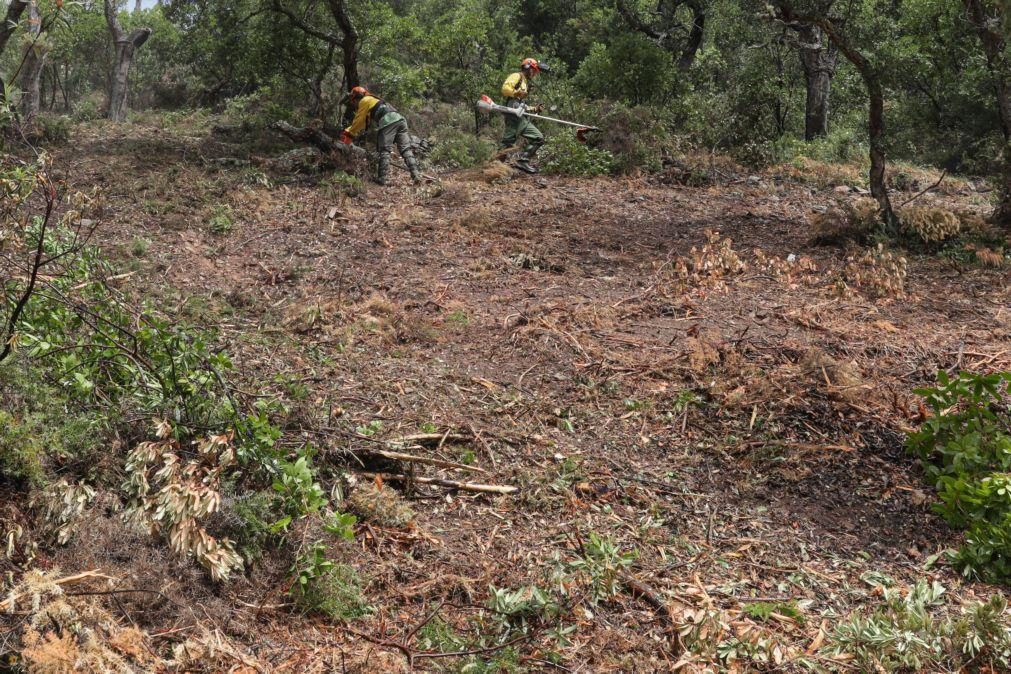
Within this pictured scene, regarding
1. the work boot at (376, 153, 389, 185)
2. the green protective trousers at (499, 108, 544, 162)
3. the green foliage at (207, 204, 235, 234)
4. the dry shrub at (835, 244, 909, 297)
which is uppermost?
the green protective trousers at (499, 108, 544, 162)

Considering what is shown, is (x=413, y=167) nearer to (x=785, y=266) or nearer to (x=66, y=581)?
(x=785, y=266)

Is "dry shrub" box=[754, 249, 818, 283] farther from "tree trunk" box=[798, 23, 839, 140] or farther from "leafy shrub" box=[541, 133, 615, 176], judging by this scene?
"tree trunk" box=[798, 23, 839, 140]

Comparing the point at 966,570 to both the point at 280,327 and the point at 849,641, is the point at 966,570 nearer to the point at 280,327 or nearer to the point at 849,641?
the point at 849,641

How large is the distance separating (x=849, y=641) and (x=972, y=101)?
12.6 m

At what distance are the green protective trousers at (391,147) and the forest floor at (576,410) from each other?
1208mm

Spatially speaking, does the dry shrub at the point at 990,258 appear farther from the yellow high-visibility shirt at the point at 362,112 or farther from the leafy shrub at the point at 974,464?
the yellow high-visibility shirt at the point at 362,112

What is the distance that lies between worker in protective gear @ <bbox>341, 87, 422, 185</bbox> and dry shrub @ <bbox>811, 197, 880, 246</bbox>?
16.7 feet

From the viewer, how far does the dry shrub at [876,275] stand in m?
6.94

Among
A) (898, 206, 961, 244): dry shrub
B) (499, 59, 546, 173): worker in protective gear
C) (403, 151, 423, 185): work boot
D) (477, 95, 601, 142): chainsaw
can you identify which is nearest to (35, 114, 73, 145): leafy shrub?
(403, 151, 423, 185): work boot

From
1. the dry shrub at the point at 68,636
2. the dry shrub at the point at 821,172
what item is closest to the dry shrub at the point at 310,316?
the dry shrub at the point at 68,636

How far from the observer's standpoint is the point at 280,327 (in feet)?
20.4

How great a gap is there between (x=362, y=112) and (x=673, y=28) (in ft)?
27.2

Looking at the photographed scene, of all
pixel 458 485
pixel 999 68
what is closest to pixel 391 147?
pixel 999 68

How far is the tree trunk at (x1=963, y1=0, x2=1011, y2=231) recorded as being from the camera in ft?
27.1
